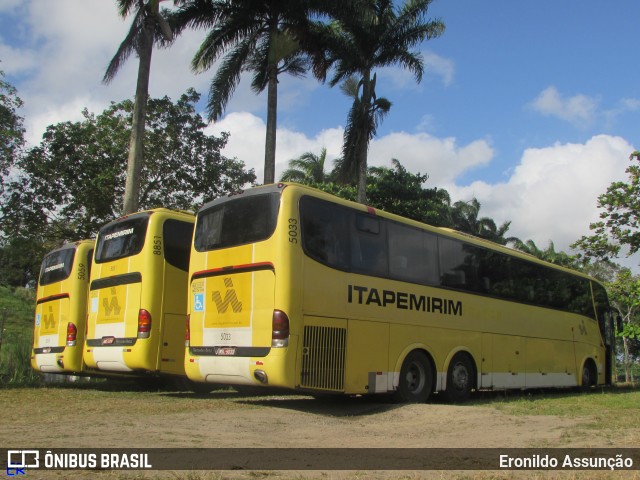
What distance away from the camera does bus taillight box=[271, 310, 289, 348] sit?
28.9 ft

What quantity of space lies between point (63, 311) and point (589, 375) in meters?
14.6

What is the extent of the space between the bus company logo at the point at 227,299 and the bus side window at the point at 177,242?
2.46 meters

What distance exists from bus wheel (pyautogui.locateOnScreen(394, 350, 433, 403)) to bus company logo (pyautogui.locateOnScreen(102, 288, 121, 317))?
5839mm

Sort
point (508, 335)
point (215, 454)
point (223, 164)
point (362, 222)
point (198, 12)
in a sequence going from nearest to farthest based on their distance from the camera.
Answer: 1. point (215, 454)
2. point (362, 222)
3. point (508, 335)
4. point (198, 12)
5. point (223, 164)

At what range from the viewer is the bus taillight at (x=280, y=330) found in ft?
28.9

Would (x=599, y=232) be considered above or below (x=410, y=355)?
above

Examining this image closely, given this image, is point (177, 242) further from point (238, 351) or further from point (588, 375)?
point (588, 375)

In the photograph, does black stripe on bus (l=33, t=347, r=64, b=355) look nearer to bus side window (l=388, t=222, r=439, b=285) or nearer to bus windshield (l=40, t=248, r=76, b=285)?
bus windshield (l=40, t=248, r=76, b=285)

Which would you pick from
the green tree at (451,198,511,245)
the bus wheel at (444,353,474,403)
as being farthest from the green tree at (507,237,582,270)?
the bus wheel at (444,353,474,403)

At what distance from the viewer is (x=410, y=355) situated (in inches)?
436

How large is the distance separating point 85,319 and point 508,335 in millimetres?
9901

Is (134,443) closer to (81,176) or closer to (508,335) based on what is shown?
(508,335)

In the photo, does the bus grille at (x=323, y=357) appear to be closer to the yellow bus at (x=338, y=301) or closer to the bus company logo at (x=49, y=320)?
the yellow bus at (x=338, y=301)

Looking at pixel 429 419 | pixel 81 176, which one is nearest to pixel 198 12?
pixel 81 176
